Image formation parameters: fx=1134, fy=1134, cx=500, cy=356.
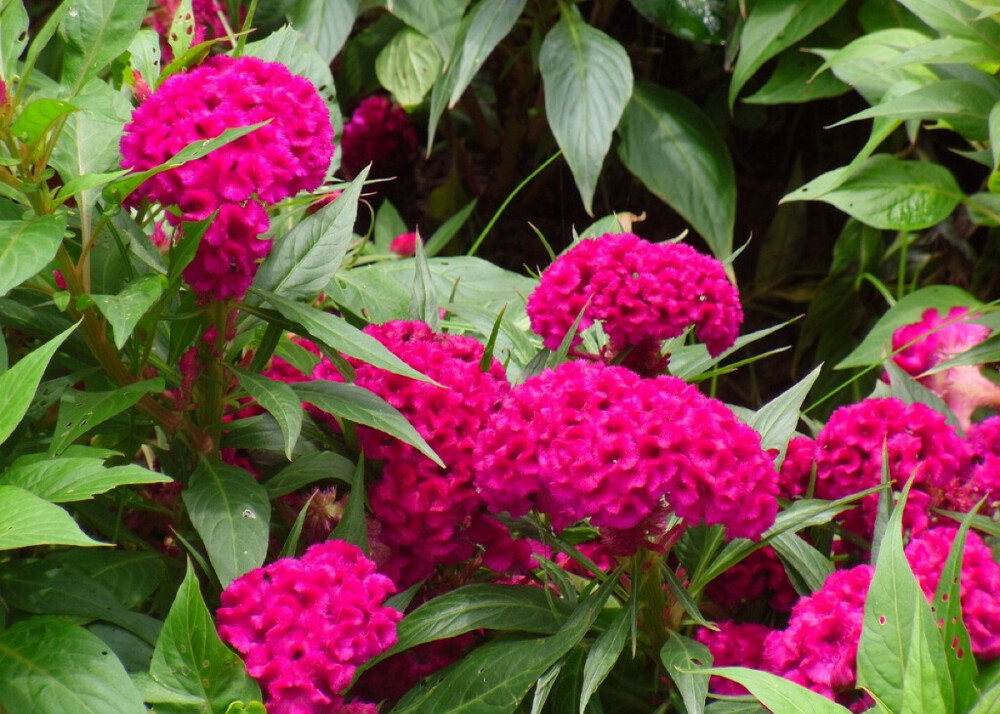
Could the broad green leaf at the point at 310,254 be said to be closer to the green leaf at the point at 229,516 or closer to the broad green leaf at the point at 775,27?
the green leaf at the point at 229,516

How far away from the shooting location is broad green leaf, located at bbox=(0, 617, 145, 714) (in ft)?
2.90

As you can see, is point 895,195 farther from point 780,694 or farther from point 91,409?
point 91,409

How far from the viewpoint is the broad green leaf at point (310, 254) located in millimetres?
1165

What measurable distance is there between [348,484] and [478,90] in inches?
72.1

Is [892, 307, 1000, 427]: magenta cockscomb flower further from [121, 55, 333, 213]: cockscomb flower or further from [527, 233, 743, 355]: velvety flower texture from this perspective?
[121, 55, 333, 213]: cockscomb flower

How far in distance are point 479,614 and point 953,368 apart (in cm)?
95

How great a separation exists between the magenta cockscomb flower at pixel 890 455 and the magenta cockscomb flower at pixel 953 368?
466 millimetres

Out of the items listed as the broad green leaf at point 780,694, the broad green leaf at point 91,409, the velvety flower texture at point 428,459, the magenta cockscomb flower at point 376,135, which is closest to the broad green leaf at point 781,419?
the velvety flower texture at point 428,459

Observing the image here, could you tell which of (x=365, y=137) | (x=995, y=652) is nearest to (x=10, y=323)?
(x=995, y=652)

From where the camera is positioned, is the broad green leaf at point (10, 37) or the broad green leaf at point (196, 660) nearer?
the broad green leaf at point (196, 660)

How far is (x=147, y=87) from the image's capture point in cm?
124

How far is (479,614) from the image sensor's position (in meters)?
1.09

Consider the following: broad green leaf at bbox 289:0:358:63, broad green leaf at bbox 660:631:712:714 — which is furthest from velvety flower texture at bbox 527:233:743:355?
broad green leaf at bbox 289:0:358:63

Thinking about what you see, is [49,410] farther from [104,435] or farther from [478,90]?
[478,90]
